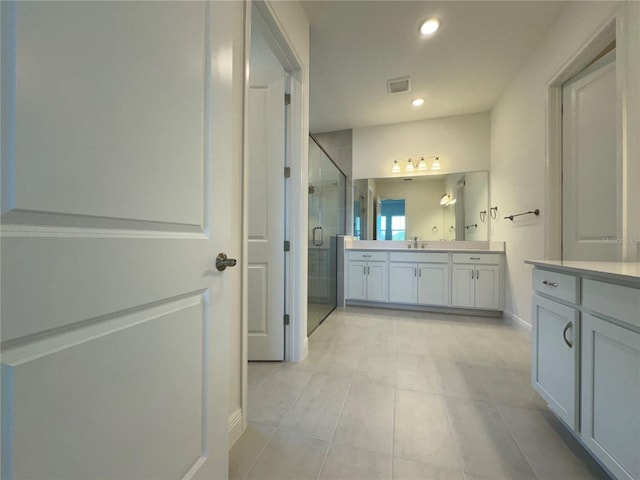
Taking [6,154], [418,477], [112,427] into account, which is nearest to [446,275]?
[418,477]

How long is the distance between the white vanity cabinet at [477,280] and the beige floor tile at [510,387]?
1.39 metres

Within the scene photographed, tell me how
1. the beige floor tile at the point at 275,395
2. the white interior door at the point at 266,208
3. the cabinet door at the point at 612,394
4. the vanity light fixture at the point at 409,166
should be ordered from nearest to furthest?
the cabinet door at the point at 612,394 → the beige floor tile at the point at 275,395 → the white interior door at the point at 266,208 → the vanity light fixture at the point at 409,166

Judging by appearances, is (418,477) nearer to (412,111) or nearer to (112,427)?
(112,427)

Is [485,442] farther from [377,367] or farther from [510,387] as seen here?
[377,367]

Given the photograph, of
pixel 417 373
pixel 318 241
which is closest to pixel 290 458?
pixel 417 373

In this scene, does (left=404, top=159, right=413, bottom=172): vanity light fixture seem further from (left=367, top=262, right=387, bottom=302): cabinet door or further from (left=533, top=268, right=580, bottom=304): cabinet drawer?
(left=533, top=268, right=580, bottom=304): cabinet drawer

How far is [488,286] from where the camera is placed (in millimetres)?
3119

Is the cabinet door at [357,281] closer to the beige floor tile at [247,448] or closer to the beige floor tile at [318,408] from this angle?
the beige floor tile at [318,408]

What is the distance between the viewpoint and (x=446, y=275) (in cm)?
327

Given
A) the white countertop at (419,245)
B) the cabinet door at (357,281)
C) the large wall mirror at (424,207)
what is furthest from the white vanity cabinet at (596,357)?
the large wall mirror at (424,207)

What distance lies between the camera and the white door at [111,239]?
16.7 inches

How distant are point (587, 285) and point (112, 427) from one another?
5.29 ft

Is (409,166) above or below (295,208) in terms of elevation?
above

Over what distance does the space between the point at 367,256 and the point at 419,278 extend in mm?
722
